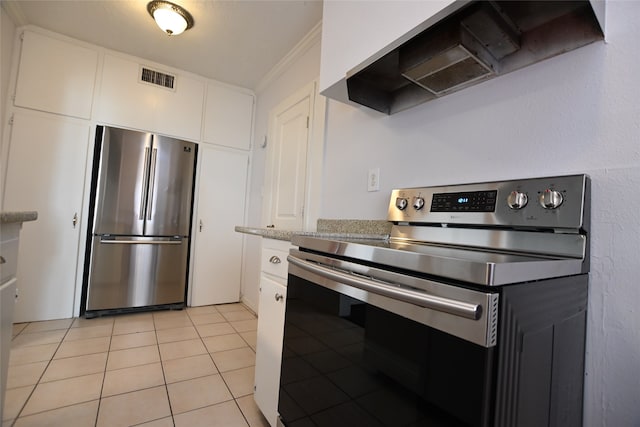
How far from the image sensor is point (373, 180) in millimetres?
1560

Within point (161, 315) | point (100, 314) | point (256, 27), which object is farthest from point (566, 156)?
point (100, 314)

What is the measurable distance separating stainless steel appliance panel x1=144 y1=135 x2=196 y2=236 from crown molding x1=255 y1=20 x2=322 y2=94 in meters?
1.08

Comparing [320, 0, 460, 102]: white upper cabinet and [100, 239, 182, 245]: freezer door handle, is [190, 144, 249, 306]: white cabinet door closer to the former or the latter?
[100, 239, 182, 245]: freezer door handle

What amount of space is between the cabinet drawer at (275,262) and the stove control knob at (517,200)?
857mm

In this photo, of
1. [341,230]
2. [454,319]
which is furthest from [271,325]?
[454,319]

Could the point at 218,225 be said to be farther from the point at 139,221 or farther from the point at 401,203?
the point at 401,203

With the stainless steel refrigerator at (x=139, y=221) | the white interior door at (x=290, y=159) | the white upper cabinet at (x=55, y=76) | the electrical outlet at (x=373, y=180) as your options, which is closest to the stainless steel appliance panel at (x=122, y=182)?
the stainless steel refrigerator at (x=139, y=221)

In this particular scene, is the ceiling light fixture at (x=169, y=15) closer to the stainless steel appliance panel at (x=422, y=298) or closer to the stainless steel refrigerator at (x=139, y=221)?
the stainless steel refrigerator at (x=139, y=221)

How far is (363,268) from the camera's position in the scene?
2.49 feet

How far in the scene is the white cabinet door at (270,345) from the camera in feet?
4.04

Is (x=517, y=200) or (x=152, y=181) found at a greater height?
(x=152, y=181)

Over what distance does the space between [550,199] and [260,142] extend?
2908 mm

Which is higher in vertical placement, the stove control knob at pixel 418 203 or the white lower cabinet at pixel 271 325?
the stove control knob at pixel 418 203

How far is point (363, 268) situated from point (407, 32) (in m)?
0.81
